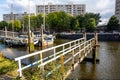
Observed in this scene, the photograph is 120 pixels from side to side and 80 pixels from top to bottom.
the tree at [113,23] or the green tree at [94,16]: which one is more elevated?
the green tree at [94,16]

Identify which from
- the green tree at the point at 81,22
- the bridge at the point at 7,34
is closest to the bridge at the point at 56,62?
the bridge at the point at 7,34

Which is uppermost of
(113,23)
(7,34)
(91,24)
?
(113,23)

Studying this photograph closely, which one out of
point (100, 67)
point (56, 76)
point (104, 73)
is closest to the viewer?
point (56, 76)

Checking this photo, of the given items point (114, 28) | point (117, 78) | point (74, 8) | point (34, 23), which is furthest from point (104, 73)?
point (74, 8)

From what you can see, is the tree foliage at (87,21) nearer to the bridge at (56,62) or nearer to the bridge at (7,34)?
the bridge at (7,34)

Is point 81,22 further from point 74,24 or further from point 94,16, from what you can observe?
point 94,16

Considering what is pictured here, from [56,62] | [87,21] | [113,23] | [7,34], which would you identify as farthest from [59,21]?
[56,62]

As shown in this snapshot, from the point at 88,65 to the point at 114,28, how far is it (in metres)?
56.5

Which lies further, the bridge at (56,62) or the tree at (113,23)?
the tree at (113,23)

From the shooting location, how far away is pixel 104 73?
14672 millimetres

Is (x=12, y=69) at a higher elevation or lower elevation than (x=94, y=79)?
higher

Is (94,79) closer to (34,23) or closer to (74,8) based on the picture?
(34,23)

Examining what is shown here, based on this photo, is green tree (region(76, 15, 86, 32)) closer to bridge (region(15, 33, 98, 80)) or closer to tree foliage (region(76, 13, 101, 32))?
tree foliage (region(76, 13, 101, 32))

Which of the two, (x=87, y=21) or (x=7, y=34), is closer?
(x=7, y=34)
